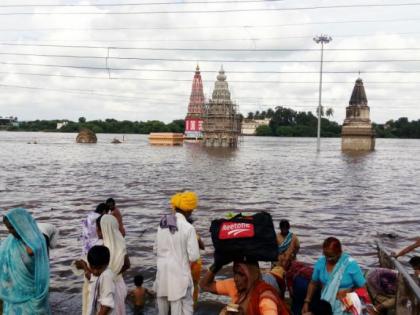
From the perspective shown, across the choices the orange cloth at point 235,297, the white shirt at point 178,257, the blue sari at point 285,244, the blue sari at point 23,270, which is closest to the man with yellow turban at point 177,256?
the white shirt at point 178,257

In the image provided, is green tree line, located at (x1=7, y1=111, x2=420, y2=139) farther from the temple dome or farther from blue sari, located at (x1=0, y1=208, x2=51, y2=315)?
blue sari, located at (x1=0, y1=208, x2=51, y2=315)

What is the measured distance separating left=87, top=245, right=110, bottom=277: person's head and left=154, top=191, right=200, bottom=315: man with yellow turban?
1000mm

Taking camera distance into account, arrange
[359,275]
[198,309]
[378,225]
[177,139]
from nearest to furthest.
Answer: [359,275] < [198,309] < [378,225] < [177,139]

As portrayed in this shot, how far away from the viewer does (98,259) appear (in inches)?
167

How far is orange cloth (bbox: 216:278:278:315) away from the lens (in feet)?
8.96

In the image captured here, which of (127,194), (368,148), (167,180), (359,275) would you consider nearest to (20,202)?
(127,194)

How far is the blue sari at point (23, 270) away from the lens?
14.6 feet

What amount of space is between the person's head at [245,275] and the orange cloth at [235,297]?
14cm

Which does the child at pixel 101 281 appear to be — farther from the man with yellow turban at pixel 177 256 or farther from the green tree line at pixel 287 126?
the green tree line at pixel 287 126

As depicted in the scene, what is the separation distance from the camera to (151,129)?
17100 centimetres

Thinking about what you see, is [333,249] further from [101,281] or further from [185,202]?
[101,281]

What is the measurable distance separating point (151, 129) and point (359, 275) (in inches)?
6618

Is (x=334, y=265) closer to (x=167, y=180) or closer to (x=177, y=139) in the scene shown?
(x=167, y=180)

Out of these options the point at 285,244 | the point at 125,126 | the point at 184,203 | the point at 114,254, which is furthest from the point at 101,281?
the point at 125,126
